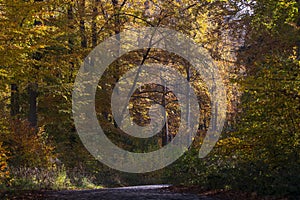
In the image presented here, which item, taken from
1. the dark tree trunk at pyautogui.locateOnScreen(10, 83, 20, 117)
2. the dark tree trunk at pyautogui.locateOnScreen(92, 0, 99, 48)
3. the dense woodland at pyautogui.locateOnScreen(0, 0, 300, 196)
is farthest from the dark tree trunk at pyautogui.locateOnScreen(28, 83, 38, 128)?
the dark tree trunk at pyautogui.locateOnScreen(92, 0, 99, 48)

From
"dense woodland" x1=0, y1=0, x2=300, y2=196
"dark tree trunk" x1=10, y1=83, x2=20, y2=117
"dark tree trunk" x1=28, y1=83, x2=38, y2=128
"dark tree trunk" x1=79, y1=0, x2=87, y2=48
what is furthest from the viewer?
"dark tree trunk" x1=79, y1=0, x2=87, y2=48

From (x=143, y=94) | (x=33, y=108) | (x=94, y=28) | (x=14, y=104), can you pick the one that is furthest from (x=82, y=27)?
(x=143, y=94)

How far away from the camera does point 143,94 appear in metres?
32.0

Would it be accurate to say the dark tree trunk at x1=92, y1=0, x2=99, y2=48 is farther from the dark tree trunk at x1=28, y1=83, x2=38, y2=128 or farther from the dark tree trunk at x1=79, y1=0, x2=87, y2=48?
the dark tree trunk at x1=28, y1=83, x2=38, y2=128

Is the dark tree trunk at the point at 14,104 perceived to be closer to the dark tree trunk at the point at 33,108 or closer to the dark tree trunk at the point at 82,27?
the dark tree trunk at the point at 33,108

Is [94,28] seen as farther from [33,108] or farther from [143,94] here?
[33,108]

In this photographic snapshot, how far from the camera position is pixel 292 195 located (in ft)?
28.9

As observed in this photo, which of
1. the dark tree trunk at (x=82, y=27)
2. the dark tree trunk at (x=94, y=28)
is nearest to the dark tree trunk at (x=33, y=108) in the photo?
the dark tree trunk at (x=82, y=27)

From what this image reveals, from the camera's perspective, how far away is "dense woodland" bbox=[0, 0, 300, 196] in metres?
10.4

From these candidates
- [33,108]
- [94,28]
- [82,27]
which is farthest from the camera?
[94,28]

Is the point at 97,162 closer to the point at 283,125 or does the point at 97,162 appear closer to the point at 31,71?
the point at 31,71

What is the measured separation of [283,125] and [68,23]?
15.3m

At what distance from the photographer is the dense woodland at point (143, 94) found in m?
10.4

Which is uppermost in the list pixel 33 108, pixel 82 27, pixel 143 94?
pixel 82 27
